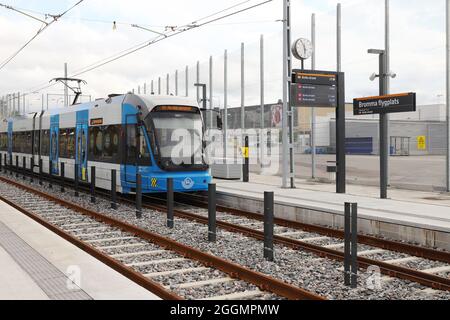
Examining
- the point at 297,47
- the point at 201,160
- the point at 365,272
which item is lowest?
the point at 365,272

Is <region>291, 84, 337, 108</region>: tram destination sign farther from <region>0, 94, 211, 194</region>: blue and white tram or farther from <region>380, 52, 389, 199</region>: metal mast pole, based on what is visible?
<region>0, 94, 211, 194</region>: blue and white tram

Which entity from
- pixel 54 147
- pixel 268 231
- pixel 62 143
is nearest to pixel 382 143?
pixel 268 231

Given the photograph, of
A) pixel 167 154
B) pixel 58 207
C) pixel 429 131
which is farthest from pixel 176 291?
pixel 429 131

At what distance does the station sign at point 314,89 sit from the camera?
1631cm

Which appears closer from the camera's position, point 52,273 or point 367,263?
point 52,273

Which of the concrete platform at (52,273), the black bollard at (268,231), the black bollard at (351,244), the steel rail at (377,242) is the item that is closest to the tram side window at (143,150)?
the steel rail at (377,242)

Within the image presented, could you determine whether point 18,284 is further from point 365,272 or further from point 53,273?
point 365,272

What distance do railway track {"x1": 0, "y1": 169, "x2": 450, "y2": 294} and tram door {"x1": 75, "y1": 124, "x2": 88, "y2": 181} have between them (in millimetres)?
5526

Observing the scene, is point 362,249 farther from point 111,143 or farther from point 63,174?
point 63,174

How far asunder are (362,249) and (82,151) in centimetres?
1122

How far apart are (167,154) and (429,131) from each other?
4732cm

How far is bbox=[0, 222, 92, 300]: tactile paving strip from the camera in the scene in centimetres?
552

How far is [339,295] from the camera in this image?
605 cm

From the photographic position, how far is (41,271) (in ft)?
21.5
